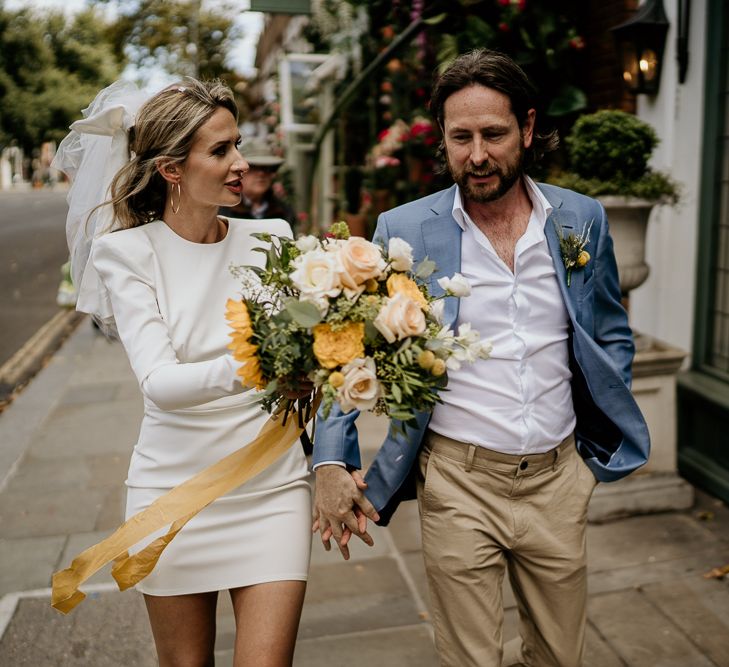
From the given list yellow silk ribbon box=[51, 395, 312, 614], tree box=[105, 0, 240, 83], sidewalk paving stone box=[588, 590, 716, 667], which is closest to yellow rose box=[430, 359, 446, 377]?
yellow silk ribbon box=[51, 395, 312, 614]

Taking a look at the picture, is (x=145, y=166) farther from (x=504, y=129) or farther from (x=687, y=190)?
(x=687, y=190)

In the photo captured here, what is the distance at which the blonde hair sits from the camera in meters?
2.46

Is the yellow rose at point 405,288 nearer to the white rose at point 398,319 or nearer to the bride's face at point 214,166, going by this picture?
the white rose at point 398,319

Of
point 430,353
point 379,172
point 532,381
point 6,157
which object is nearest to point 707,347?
point 532,381

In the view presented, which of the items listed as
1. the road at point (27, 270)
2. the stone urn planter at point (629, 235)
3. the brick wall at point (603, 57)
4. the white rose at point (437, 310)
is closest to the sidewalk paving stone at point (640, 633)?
the stone urn planter at point (629, 235)

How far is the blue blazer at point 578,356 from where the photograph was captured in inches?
98.0

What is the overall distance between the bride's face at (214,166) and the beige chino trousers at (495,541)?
3.18ft

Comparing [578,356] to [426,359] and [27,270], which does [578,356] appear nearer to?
[426,359]

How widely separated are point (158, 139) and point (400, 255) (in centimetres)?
90

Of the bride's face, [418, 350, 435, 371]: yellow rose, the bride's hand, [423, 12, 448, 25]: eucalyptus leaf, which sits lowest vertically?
the bride's hand

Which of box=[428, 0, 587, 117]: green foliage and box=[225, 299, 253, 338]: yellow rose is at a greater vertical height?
box=[428, 0, 587, 117]: green foliage

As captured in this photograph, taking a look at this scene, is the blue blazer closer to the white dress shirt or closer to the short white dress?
the white dress shirt

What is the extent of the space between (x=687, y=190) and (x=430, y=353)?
3603 millimetres

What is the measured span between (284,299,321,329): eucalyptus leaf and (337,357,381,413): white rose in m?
0.13
